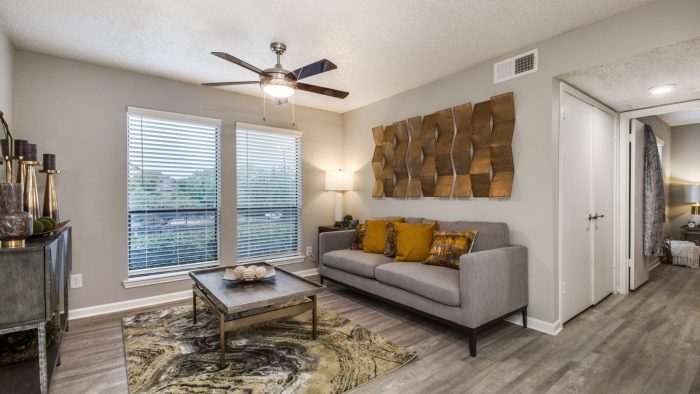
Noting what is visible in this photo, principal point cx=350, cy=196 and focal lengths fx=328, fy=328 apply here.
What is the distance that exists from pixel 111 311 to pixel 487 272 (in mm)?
3660

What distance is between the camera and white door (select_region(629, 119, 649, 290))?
3867 millimetres

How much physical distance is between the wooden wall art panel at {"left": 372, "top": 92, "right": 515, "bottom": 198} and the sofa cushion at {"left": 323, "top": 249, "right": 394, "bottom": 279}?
96cm

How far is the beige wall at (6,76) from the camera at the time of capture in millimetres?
2575

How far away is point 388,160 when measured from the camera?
173 inches

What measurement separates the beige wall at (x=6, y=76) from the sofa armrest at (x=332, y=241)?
308cm

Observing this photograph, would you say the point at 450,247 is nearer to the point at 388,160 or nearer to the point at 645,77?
the point at 388,160

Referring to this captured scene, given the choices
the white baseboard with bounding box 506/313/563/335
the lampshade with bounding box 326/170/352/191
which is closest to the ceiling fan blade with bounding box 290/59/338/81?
the lampshade with bounding box 326/170/352/191

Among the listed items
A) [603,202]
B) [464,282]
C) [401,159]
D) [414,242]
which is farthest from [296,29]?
[603,202]

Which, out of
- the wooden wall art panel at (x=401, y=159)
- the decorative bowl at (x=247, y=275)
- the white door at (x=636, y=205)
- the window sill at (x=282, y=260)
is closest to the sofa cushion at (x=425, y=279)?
the decorative bowl at (x=247, y=275)

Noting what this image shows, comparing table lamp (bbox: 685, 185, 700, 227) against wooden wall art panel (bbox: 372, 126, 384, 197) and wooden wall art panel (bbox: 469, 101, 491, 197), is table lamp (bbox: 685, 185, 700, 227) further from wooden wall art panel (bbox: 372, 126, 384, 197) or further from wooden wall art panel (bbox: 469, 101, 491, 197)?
wooden wall art panel (bbox: 372, 126, 384, 197)

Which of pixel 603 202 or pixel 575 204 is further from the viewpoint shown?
pixel 603 202

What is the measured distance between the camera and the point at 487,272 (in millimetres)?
2502

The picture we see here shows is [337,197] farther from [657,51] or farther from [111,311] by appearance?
[657,51]

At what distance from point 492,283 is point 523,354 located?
54 cm
